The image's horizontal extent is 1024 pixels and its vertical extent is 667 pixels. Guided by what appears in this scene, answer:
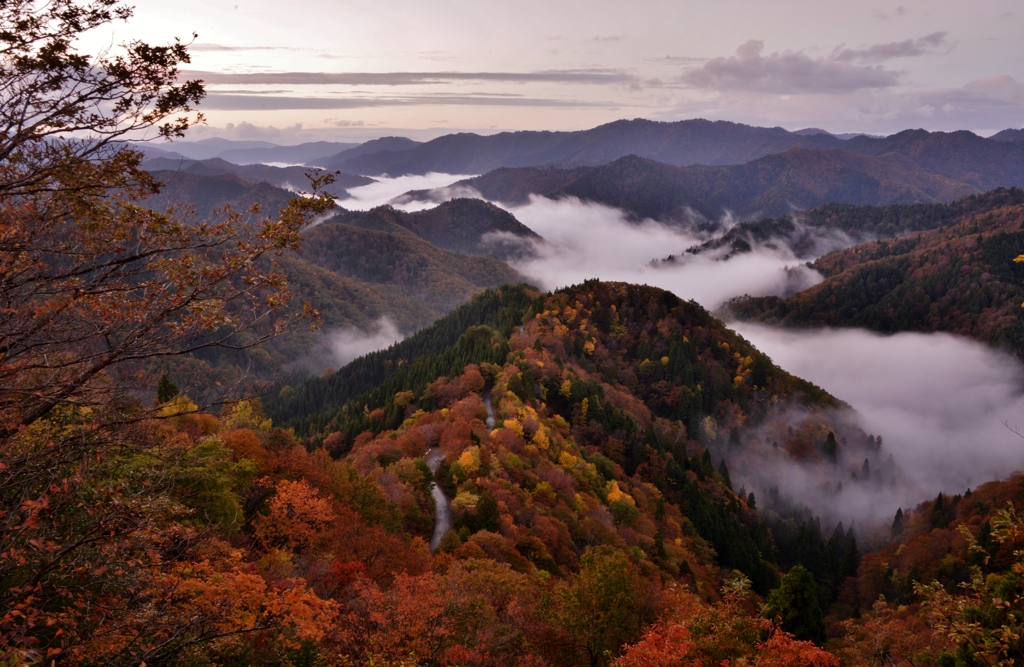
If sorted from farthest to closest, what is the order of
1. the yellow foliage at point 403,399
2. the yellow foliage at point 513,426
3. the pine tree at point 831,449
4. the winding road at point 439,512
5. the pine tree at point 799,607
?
the pine tree at point 831,449, the yellow foliage at point 403,399, the yellow foliage at point 513,426, the winding road at point 439,512, the pine tree at point 799,607

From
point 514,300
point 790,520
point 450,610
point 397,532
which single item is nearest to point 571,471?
point 397,532

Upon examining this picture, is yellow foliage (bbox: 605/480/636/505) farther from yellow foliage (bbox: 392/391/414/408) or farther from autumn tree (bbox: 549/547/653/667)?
autumn tree (bbox: 549/547/653/667)

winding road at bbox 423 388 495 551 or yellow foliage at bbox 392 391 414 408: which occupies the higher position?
winding road at bbox 423 388 495 551

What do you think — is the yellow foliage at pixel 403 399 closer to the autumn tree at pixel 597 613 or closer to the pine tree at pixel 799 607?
the pine tree at pixel 799 607

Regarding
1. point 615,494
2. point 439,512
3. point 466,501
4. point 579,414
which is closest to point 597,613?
point 466,501

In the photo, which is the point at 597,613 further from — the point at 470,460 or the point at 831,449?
the point at 831,449

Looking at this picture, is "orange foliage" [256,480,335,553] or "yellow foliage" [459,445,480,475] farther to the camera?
"yellow foliage" [459,445,480,475]

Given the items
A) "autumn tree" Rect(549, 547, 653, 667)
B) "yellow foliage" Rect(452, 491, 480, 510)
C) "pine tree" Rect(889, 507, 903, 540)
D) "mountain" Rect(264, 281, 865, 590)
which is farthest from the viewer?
"pine tree" Rect(889, 507, 903, 540)

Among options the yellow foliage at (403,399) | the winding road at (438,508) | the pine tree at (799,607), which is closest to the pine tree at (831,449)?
the yellow foliage at (403,399)

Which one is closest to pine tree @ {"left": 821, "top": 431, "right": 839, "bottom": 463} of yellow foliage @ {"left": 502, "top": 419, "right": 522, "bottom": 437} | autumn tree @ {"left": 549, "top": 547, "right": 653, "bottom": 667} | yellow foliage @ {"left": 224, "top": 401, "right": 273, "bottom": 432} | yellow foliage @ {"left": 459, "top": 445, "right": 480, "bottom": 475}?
yellow foliage @ {"left": 502, "top": 419, "right": 522, "bottom": 437}

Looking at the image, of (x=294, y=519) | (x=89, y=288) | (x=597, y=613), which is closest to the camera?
(x=89, y=288)

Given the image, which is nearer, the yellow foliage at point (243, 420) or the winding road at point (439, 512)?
the yellow foliage at point (243, 420)
